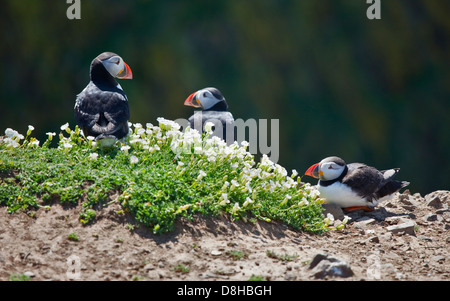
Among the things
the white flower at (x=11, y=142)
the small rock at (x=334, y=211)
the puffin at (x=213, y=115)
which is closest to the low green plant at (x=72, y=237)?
the white flower at (x=11, y=142)

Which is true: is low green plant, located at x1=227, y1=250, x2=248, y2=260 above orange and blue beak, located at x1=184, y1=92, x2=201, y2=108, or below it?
below

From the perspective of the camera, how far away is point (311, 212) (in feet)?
16.8

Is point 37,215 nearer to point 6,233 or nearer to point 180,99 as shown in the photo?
point 6,233

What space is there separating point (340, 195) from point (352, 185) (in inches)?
6.6

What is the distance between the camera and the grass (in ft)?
14.0

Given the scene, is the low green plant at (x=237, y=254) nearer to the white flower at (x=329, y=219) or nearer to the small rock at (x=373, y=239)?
the white flower at (x=329, y=219)

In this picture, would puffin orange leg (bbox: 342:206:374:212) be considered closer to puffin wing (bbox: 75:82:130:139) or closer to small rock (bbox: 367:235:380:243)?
small rock (bbox: 367:235:380:243)

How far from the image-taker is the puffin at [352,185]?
18.3 feet

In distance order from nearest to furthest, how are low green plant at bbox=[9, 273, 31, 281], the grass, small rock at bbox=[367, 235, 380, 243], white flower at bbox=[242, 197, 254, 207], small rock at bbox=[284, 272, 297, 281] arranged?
low green plant at bbox=[9, 273, 31, 281] → small rock at bbox=[284, 272, 297, 281] → the grass → white flower at bbox=[242, 197, 254, 207] → small rock at bbox=[367, 235, 380, 243]

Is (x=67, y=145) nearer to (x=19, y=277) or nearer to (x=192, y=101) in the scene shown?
(x=19, y=277)

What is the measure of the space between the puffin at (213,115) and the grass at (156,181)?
0.79 metres

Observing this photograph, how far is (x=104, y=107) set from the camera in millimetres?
5141

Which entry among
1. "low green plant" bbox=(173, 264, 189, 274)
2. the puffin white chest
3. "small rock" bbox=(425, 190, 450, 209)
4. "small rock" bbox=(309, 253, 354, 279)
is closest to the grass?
the puffin white chest
